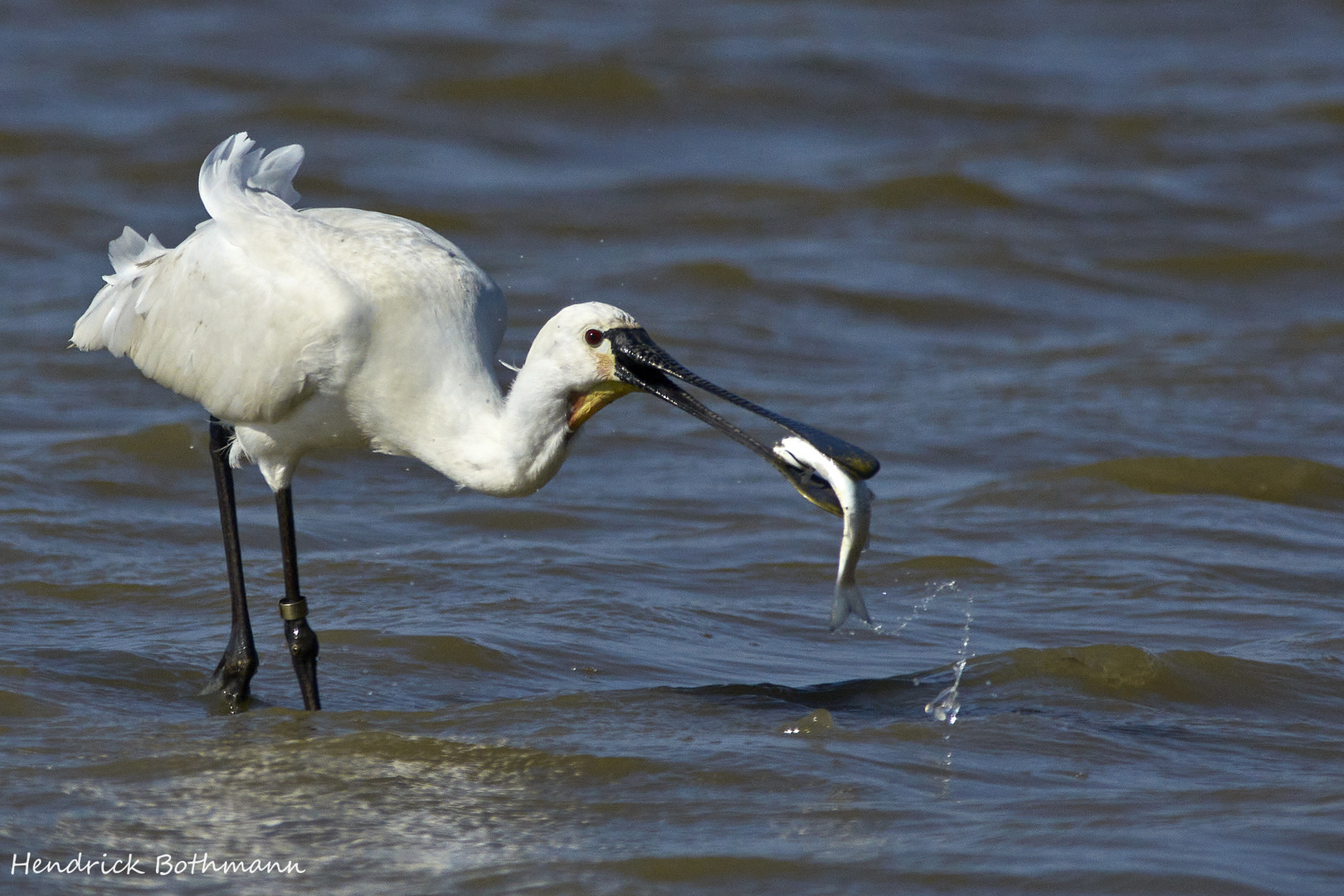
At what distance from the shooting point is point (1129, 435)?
11.6 m

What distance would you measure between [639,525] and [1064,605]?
2.34 m

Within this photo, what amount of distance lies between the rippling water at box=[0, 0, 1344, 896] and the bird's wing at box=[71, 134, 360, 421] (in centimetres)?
117

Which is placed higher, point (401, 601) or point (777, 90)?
point (777, 90)

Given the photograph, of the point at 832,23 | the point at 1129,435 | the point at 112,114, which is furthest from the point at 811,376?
the point at 832,23

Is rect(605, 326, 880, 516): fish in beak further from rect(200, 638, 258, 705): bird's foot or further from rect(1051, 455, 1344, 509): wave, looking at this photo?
rect(1051, 455, 1344, 509): wave

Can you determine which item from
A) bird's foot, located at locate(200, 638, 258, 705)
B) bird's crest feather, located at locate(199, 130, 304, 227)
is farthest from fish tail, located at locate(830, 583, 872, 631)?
bird's crest feather, located at locate(199, 130, 304, 227)

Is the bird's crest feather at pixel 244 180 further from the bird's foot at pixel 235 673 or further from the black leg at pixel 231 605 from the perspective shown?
the bird's foot at pixel 235 673

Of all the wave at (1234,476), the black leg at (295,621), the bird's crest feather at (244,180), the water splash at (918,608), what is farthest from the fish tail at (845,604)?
the wave at (1234,476)

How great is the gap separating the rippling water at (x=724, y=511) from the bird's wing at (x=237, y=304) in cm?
117

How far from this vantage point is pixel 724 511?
1012 centimetres

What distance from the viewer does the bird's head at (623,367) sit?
20.8 ft

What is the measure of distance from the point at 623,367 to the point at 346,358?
3.68 ft

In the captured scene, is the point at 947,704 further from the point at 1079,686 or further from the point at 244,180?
the point at 244,180

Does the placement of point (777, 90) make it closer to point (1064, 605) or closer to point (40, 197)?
point (40, 197)
